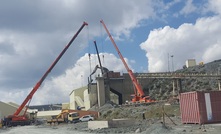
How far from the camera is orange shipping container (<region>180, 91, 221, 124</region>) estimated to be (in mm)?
28891

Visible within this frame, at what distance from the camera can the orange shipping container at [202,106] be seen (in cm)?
2889

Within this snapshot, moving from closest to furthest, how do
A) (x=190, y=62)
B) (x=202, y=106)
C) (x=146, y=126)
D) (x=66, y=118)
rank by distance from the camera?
(x=202, y=106) < (x=146, y=126) < (x=66, y=118) < (x=190, y=62)

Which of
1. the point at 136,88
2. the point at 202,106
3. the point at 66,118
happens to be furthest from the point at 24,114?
the point at 202,106

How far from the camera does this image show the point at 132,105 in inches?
2940

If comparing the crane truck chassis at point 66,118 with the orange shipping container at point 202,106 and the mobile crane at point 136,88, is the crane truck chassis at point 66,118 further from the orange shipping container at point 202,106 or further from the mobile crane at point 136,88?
the orange shipping container at point 202,106

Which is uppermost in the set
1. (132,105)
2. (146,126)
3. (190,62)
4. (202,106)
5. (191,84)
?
(190,62)

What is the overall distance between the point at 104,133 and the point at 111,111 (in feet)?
128

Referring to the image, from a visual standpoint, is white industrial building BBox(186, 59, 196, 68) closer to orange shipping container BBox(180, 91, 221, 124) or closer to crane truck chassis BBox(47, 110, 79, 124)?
crane truck chassis BBox(47, 110, 79, 124)

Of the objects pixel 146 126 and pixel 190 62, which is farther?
pixel 190 62

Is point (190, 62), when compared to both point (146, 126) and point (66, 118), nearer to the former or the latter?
point (66, 118)

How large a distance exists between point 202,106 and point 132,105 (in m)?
46.2

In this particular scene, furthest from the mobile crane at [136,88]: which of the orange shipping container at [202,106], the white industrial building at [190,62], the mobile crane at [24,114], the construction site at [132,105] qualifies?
the orange shipping container at [202,106]

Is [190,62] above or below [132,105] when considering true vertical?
above

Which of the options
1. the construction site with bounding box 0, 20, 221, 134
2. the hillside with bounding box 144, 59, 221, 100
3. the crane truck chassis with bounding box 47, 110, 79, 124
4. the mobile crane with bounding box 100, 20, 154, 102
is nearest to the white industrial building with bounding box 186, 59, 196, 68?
the construction site with bounding box 0, 20, 221, 134
